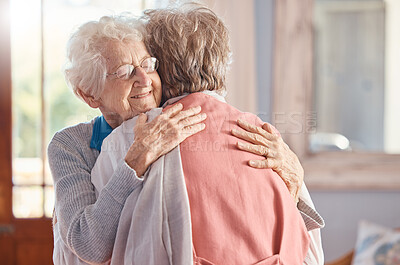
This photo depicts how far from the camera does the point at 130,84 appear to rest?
1.21 m

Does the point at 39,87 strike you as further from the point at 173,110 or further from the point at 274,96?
the point at 173,110

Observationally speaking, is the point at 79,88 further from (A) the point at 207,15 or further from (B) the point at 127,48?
(A) the point at 207,15

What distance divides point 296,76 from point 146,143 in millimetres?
1921

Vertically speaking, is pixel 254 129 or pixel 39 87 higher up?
pixel 39 87

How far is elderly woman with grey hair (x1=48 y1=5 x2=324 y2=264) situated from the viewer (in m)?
1.05

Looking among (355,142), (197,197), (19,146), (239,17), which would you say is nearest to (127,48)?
(197,197)

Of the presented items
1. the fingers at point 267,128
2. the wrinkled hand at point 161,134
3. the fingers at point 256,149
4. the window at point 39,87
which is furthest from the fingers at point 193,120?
the window at point 39,87

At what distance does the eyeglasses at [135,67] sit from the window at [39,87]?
172 centimetres

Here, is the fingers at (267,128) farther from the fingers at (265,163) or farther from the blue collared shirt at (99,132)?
the blue collared shirt at (99,132)

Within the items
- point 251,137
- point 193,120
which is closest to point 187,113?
point 193,120

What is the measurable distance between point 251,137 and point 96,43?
482 mm

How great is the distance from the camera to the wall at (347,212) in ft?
9.39

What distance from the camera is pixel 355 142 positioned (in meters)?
3.06

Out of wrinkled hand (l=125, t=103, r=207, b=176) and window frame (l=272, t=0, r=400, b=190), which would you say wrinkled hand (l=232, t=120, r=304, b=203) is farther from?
window frame (l=272, t=0, r=400, b=190)
